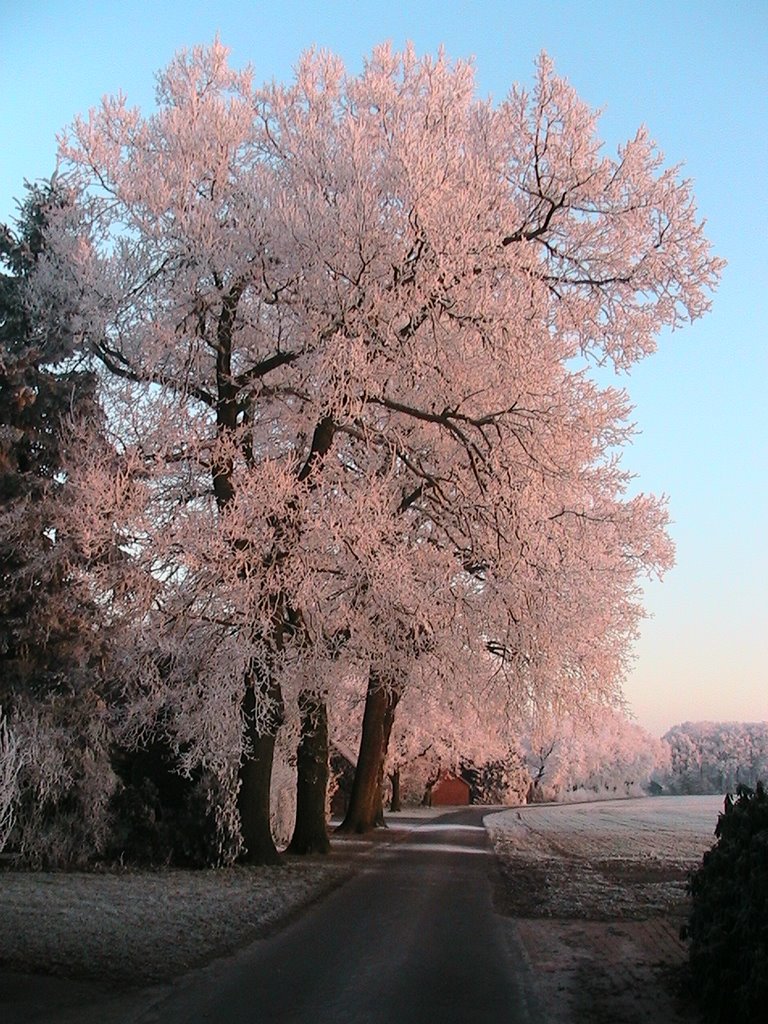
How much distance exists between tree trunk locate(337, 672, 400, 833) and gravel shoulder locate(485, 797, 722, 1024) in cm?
543

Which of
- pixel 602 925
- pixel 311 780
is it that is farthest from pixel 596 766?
pixel 602 925

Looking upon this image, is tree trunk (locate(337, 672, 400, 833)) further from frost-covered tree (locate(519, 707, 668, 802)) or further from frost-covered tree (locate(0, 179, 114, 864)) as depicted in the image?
frost-covered tree (locate(519, 707, 668, 802))

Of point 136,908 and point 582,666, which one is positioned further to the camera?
point 582,666

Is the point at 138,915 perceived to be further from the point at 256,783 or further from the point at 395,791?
the point at 395,791

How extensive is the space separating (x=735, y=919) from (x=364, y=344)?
10390 mm

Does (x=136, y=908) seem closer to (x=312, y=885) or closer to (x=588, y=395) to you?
(x=312, y=885)

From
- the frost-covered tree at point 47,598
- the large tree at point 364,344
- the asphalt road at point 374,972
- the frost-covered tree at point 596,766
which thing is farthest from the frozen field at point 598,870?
the frost-covered tree at point 596,766

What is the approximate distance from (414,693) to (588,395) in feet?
33.1

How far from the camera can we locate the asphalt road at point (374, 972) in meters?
7.29

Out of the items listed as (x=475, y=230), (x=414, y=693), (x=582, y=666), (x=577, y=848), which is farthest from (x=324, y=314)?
(x=577, y=848)

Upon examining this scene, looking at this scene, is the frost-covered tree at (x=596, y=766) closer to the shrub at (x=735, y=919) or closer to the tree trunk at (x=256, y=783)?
the tree trunk at (x=256, y=783)

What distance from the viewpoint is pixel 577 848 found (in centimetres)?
2327

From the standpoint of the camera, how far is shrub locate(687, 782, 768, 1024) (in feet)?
21.3

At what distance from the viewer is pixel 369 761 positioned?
28.1 m
